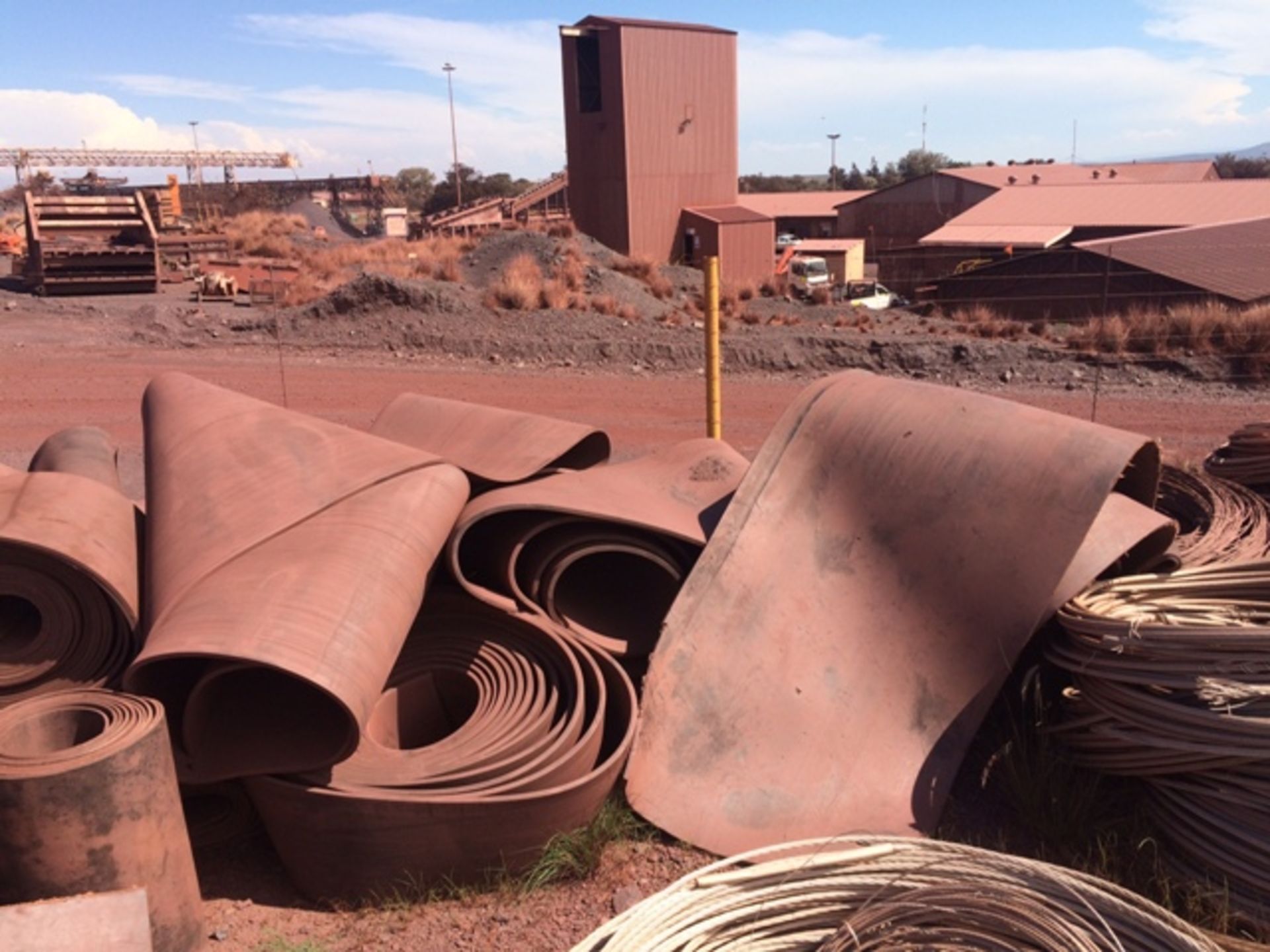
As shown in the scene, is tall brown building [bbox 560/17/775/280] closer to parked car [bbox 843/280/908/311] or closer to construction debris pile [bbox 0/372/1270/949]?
parked car [bbox 843/280/908/311]

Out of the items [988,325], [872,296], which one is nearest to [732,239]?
[872,296]

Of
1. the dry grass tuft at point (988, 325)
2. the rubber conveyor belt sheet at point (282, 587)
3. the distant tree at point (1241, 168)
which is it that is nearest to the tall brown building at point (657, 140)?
the dry grass tuft at point (988, 325)

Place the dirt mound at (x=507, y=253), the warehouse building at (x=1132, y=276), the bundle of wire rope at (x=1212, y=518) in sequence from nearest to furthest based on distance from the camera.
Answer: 1. the bundle of wire rope at (x=1212, y=518)
2. the warehouse building at (x=1132, y=276)
3. the dirt mound at (x=507, y=253)

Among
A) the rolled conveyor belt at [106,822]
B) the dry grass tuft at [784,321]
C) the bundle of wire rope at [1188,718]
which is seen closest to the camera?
the rolled conveyor belt at [106,822]

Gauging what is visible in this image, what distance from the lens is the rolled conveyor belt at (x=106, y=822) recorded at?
10.5ft

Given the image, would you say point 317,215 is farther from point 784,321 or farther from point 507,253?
point 784,321

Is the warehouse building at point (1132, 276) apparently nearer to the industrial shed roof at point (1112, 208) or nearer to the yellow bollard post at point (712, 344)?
the industrial shed roof at point (1112, 208)

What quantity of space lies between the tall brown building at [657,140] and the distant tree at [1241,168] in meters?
48.7

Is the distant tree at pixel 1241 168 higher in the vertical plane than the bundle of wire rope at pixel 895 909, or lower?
higher

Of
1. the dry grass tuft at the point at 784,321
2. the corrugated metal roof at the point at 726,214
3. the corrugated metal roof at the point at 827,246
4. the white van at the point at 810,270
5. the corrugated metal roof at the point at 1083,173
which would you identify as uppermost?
the corrugated metal roof at the point at 1083,173

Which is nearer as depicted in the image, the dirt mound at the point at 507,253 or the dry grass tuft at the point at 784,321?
the dry grass tuft at the point at 784,321

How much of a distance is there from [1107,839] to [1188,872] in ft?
0.94

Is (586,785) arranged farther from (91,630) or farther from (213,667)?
(91,630)

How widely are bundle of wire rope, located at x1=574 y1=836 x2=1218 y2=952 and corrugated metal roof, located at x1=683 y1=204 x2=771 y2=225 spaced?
30916mm
